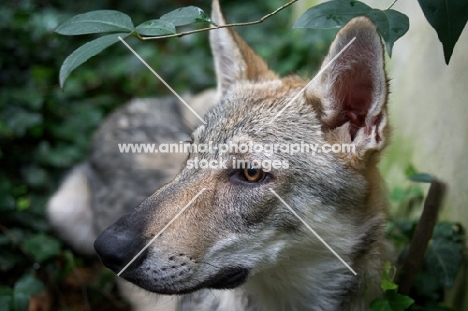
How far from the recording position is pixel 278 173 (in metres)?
3.07

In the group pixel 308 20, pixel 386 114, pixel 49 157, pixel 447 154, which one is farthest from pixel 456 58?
pixel 49 157

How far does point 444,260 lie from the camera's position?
3.53 meters

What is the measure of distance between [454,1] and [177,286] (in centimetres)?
183

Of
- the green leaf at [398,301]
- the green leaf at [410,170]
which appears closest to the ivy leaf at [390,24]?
the green leaf at [398,301]

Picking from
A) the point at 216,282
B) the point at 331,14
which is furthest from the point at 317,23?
the point at 216,282

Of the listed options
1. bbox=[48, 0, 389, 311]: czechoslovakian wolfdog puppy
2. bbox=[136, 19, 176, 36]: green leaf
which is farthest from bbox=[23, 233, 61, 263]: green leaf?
bbox=[136, 19, 176, 36]: green leaf

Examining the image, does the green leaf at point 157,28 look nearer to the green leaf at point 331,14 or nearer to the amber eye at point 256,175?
the green leaf at point 331,14

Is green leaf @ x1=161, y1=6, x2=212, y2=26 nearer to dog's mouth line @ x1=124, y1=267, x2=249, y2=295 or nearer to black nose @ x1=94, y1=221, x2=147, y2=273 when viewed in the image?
black nose @ x1=94, y1=221, x2=147, y2=273

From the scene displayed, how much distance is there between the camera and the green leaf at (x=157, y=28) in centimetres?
271

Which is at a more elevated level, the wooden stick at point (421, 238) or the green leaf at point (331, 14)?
the green leaf at point (331, 14)

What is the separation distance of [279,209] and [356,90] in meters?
0.76

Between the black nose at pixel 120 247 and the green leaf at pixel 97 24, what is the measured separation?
929 millimetres

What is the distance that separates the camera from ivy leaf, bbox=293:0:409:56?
Answer: 2.73 metres

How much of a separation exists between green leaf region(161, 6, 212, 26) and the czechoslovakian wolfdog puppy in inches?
26.7
